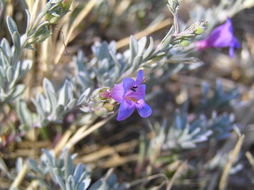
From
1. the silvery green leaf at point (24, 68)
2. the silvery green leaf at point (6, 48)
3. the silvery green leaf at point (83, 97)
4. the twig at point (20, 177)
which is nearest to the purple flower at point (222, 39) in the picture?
the silvery green leaf at point (83, 97)

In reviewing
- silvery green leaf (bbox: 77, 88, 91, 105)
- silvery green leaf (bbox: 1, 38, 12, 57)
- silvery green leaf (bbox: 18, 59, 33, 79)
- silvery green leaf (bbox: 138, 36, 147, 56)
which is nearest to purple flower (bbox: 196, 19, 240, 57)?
silvery green leaf (bbox: 138, 36, 147, 56)

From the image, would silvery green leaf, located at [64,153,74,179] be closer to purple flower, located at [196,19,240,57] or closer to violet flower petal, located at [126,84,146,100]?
violet flower petal, located at [126,84,146,100]

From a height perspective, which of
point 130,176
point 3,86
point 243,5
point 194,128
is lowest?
point 130,176

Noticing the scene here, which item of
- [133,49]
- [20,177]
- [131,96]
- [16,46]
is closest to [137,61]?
[133,49]

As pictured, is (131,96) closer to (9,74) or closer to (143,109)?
(143,109)

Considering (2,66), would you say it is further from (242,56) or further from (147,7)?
(242,56)

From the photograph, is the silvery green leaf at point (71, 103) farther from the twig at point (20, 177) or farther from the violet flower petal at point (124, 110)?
the twig at point (20, 177)

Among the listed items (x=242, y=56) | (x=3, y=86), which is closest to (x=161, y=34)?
(x=242, y=56)
